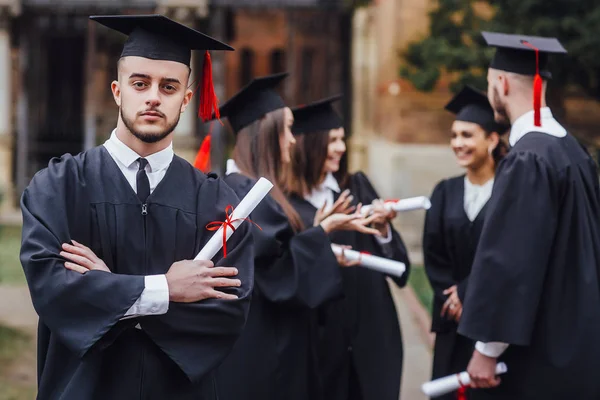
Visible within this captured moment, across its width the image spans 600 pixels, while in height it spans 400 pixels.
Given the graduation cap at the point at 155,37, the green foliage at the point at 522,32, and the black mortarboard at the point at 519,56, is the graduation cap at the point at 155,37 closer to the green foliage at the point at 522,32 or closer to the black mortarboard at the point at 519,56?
the black mortarboard at the point at 519,56

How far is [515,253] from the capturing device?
115 inches

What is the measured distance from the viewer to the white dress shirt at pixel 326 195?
4.39 meters

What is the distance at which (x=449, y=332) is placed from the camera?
14.0 feet

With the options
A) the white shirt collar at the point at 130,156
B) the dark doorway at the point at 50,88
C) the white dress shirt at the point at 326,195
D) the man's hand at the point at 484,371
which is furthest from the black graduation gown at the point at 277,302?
the dark doorway at the point at 50,88

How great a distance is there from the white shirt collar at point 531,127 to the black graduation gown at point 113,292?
1315 mm

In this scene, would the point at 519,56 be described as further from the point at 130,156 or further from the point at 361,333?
the point at 361,333

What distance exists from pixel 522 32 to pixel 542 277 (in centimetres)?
525

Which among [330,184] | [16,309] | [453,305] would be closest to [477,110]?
[330,184]

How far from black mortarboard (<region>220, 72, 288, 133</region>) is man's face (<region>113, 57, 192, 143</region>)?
4.53 ft

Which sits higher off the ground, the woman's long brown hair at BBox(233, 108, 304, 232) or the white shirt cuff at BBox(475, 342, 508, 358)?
the woman's long brown hair at BBox(233, 108, 304, 232)

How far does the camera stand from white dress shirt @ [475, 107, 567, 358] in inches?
120

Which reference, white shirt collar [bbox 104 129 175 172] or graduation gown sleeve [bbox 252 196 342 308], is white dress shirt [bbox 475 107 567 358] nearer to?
graduation gown sleeve [bbox 252 196 342 308]

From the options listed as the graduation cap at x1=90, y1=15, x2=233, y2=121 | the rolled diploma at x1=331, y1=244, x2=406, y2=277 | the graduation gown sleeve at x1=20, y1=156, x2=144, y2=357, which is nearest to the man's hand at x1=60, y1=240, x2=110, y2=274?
the graduation gown sleeve at x1=20, y1=156, x2=144, y2=357

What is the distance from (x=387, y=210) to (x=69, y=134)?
11.6 m
